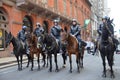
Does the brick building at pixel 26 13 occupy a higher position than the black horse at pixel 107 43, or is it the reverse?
the brick building at pixel 26 13

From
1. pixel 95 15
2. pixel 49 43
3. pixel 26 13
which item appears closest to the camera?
pixel 49 43

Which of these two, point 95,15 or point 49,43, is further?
point 95,15

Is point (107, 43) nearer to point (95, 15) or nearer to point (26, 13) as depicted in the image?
point (26, 13)

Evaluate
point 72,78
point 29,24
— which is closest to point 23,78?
point 72,78

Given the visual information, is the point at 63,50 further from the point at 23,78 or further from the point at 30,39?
the point at 23,78

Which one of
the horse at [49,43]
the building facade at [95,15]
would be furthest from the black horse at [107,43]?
the building facade at [95,15]

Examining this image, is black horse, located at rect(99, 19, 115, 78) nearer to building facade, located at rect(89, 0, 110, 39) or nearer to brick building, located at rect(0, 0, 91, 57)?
brick building, located at rect(0, 0, 91, 57)

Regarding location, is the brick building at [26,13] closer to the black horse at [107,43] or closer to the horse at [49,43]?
the horse at [49,43]

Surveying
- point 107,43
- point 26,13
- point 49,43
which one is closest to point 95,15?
point 26,13

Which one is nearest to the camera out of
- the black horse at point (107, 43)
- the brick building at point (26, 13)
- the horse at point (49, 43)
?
the black horse at point (107, 43)

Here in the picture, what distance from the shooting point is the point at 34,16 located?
32.4 metres

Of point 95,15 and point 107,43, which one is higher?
point 95,15

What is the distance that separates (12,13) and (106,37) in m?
16.8

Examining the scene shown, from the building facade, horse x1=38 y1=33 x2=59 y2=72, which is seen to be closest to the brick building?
horse x1=38 y1=33 x2=59 y2=72
